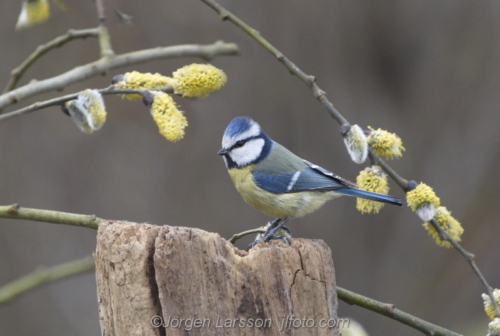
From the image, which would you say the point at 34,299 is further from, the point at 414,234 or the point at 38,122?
the point at 414,234

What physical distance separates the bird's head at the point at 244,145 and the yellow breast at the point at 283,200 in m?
0.08

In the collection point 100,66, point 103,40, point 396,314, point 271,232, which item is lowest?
point 396,314

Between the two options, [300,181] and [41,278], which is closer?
[300,181]

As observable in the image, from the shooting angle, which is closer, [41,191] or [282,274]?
[282,274]

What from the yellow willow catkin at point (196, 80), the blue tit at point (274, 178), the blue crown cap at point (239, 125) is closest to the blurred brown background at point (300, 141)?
the blue tit at point (274, 178)

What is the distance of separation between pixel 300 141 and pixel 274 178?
5.10 ft

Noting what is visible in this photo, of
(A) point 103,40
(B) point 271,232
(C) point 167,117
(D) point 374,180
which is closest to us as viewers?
(C) point 167,117

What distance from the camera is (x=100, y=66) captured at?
173 centimetres

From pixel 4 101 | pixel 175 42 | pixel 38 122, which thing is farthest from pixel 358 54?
pixel 4 101

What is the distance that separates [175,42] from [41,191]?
1272 mm

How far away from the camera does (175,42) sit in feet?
11.7

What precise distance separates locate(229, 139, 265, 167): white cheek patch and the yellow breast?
0.07 meters

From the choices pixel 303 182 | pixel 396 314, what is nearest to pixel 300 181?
pixel 303 182

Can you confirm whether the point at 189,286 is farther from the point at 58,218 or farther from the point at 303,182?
the point at 303,182
